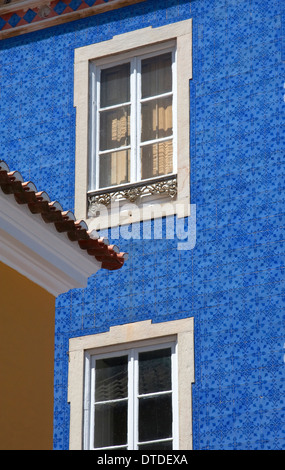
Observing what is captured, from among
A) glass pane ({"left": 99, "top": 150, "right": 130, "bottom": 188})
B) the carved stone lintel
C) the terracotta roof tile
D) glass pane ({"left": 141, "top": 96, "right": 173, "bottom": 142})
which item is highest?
glass pane ({"left": 141, "top": 96, "right": 173, "bottom": 142})

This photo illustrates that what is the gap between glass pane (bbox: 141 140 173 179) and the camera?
50.3 ft

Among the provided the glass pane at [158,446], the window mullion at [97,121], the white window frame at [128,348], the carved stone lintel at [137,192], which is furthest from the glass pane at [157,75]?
the glass pane at [158,446]

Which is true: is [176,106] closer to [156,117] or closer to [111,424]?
[156,117]

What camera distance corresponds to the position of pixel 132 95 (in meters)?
15.7

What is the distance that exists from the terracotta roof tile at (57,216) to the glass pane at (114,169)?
106 inches

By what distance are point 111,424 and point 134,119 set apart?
9.86ft

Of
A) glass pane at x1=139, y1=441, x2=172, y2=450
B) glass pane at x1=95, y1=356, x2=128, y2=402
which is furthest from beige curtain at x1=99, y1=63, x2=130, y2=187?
glass pane at x1=139, y1=441, x2=172, y2=450

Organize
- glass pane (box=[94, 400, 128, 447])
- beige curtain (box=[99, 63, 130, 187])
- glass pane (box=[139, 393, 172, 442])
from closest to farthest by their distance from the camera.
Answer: glass pane (box=[139, 393, 172, 442]), glass pane (box=[94, 400, 128, 447]), beige curtain (box=[99, 63, 130, 187])

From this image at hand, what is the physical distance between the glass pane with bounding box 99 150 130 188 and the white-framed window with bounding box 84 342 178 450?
5.65 feet

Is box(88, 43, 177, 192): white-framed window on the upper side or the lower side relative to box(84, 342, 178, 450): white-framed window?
upper

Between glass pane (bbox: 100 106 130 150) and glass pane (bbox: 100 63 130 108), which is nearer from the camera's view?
glass pane (bbox: 100 106 130 150)

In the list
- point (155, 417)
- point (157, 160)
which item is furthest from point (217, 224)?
point (155, 417)

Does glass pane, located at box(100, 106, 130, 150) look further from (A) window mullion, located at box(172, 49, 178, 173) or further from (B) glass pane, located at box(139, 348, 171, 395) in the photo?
(B) glass pane, located at box(139, 348, 171, 395)

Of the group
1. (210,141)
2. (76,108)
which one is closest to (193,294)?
(210,141)
